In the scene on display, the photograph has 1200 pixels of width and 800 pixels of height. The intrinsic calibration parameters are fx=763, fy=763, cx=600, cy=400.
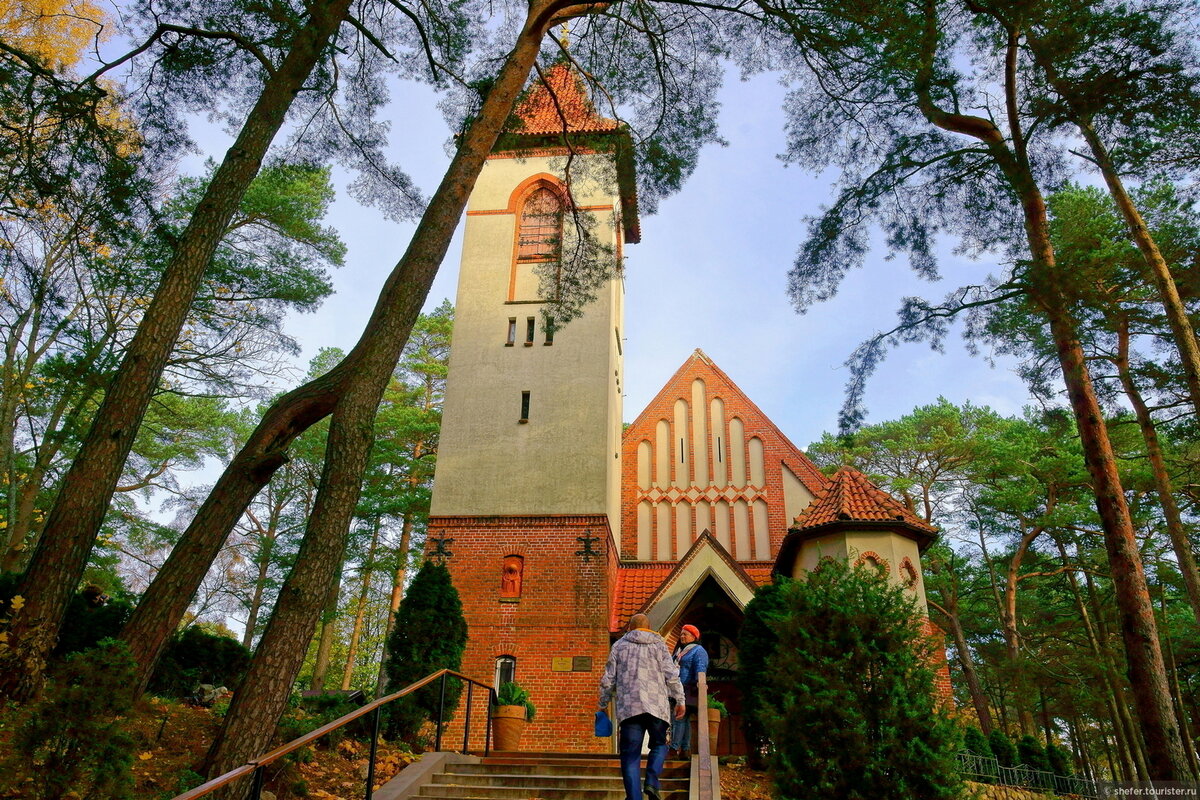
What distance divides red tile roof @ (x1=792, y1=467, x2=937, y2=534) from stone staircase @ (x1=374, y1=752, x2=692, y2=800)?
6.76 metres

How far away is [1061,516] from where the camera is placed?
1853 cm

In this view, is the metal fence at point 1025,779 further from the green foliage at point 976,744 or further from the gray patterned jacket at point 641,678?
the gray patterned jacket at point 641,678

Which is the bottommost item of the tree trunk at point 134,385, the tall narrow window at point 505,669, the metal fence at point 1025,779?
the metal fence at point 1025,779

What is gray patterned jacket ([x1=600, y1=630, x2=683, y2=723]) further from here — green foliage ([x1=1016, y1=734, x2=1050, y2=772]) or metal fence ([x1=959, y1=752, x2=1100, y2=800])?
green foliage ([x1=1016, y1=734, x2=1050, y2=772])

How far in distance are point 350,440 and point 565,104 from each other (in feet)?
21.7

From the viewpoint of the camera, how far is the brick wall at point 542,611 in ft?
40.6

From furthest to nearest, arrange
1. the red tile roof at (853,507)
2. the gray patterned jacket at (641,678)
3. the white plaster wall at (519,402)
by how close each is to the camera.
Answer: the white plaster wall at (519,402) < the red tile roof at (853,507) < the gray patterned jacket at (641,678)

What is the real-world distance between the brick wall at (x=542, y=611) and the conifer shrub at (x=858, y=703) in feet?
22.9

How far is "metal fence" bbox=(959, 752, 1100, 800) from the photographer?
12555 mm

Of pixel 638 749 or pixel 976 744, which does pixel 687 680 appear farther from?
pixel 976 744

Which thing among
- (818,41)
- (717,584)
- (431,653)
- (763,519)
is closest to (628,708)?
(431,653)

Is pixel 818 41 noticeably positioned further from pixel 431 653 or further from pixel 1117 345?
pixel 431 653

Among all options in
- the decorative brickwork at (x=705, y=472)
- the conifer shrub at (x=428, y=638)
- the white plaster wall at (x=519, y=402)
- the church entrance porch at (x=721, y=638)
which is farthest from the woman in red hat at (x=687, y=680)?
the decorative brickwork at (x=705, y=472)

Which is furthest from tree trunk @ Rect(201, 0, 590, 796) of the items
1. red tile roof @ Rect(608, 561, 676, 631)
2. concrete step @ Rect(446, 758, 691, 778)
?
red tile roof @ Rect(608, 561, 676, 631)
